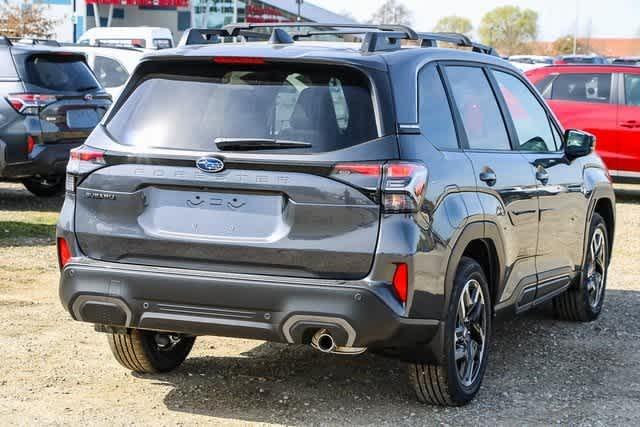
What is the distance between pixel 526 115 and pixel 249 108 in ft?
7.71

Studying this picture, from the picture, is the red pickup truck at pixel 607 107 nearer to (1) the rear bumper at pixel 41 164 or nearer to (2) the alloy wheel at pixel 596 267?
(1) the rear bumper at pixel 41 164

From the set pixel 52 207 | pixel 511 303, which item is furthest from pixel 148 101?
pixel 52 207

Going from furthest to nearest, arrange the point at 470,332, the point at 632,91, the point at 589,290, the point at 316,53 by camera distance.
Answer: the point at 632,91 → the point at 589,290 → the point at 470,332 → the point at 316,53

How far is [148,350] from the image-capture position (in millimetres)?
6051

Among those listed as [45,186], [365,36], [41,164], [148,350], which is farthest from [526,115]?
[45,186]

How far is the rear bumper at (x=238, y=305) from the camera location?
494 cm

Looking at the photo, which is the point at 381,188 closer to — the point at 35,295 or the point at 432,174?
the point at 432,174

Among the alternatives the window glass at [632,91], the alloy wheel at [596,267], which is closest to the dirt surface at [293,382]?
the alloy wheel at [596,267]

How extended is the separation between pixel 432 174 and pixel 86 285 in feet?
5.31

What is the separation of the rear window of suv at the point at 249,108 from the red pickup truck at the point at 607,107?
11.4m

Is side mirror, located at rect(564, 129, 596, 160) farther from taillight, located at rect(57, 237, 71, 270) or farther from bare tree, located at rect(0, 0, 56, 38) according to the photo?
bare tree, located at rect(0, 0, 56, 38)

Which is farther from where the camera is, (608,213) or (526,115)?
(608,213)

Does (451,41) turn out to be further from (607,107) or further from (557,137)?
(607,107)

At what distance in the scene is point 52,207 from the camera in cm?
1366
